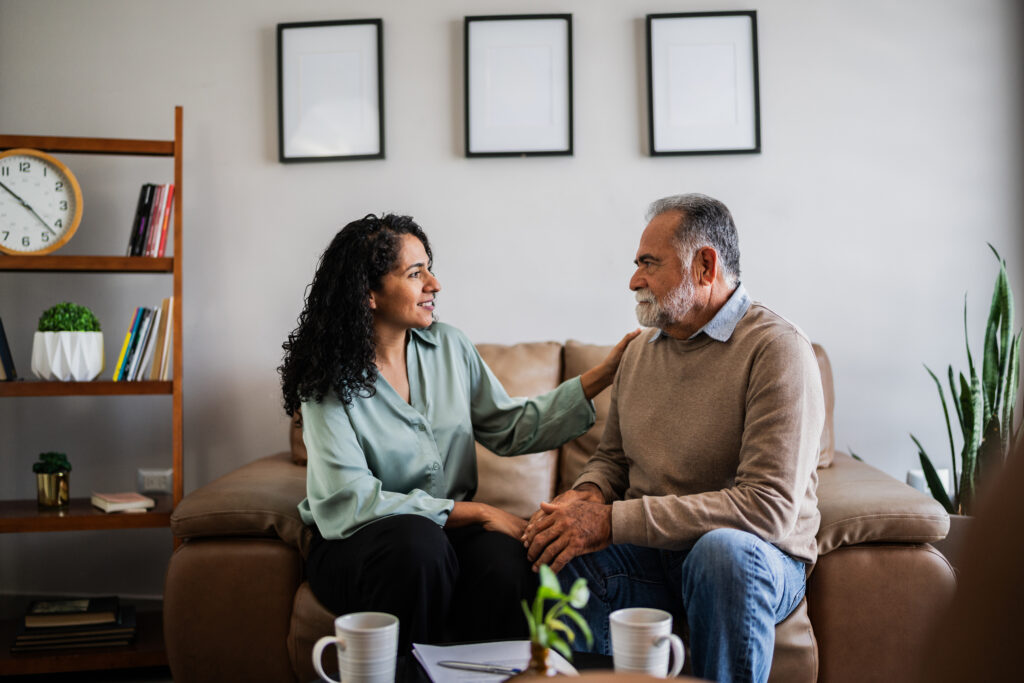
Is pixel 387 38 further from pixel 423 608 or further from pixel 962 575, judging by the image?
pixel 962 575

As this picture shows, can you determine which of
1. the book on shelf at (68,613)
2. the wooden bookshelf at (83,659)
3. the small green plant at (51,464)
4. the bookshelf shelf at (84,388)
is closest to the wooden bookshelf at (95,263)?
the bookshelf shelf at (84,388)

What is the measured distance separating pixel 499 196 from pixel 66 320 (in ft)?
4.53

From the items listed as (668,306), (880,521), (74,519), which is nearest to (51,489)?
(74,519)

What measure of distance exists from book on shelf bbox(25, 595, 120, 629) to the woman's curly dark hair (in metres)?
0.95

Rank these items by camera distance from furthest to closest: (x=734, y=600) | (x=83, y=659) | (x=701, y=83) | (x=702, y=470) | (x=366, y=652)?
(x=701, y=83), (x=83, y=659), (x=702, y=470), (x=734, y=600), (x=366, y=652)

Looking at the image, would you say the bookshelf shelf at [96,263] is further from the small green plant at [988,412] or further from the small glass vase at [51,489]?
the small green plant at [988,412]

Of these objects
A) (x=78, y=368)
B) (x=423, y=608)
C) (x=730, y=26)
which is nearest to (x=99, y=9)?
(x=78, y=368)

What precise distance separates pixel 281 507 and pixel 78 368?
879 mm

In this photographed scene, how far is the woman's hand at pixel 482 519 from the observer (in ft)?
5.89

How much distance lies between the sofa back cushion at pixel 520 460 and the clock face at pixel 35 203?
4.26 ft

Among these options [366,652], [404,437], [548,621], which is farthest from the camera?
[404,437]

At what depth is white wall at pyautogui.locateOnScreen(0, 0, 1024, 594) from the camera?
8.82 feet

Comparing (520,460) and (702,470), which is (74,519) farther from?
(702,470)

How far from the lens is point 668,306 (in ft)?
5.91
